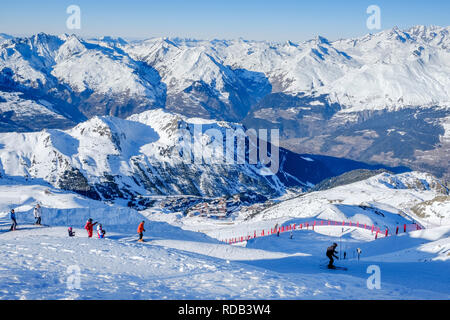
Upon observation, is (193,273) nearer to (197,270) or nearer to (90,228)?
(197,270)

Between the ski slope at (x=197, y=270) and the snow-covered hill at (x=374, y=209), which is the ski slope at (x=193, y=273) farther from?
the snow-covered hill at (x=374, y=209)

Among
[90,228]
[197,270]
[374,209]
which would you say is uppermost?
[90,228]

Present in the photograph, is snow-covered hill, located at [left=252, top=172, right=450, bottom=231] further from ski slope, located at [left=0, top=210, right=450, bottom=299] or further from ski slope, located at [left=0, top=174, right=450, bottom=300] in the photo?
ski slope, located at [left=0, top=210, right=450, bottom=299]

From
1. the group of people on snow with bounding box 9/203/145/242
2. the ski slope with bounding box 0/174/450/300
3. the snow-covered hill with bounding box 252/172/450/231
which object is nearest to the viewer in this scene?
the ski slope with bounding box 0/174/450/300

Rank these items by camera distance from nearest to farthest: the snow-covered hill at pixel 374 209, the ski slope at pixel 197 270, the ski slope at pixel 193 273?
1. the ski slope at pixel 193 273
2. the ski slope at pixel 197 270
3. the snow-covered hill at pixel 374 209

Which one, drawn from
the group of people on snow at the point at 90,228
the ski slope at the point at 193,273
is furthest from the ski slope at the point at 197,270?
the group of people on snow at the point at 90,228

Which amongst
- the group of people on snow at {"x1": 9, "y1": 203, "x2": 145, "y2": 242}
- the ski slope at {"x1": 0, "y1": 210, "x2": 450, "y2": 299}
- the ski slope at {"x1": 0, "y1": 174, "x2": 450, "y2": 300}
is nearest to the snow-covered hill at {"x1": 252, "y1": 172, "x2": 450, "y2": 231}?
the ski slope at {"x1": 0, "y1": 174, "x2": 450, "y2": 300}

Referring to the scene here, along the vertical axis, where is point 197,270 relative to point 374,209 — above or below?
above

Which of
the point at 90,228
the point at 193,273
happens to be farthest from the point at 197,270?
the point at 90,228

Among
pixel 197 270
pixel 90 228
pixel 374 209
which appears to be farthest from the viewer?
pixel 374 209

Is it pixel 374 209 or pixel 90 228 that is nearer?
pixel 90 228
